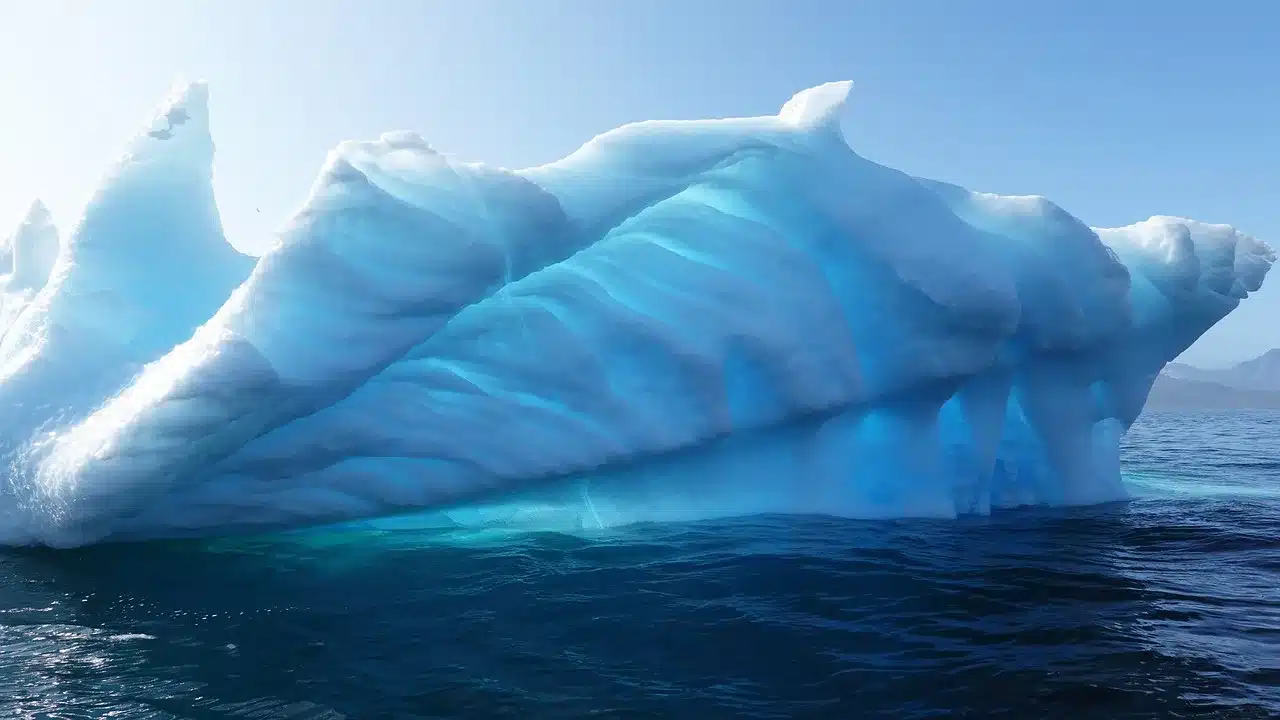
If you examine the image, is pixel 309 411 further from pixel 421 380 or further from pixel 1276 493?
pixel 1276 493

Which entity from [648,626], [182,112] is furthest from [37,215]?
[648,626]

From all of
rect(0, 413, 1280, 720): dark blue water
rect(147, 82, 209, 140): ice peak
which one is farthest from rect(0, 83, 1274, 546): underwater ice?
rect(0, 413, 1280, 720): dark blue water

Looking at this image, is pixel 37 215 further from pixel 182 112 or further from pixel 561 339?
pixel 561 339

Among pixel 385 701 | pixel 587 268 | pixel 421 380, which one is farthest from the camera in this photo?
pixel 587 268

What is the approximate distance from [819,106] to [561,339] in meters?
4.13

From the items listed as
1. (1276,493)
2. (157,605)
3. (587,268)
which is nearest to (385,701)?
(157,605)

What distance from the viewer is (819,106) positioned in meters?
8.43

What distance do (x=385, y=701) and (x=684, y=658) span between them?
5.29 ft

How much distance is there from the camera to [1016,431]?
33.6 ft

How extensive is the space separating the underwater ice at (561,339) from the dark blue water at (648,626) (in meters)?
0.75

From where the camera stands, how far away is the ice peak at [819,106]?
324 inches

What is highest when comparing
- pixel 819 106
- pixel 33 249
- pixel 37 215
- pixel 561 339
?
pixel 819 106

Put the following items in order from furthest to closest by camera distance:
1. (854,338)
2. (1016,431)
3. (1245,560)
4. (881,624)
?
(1016,431) < (854,338) < (1245,560) < (881,624)

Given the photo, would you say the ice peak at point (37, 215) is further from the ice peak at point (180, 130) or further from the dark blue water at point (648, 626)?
the dark blue water at point (648, 626)
